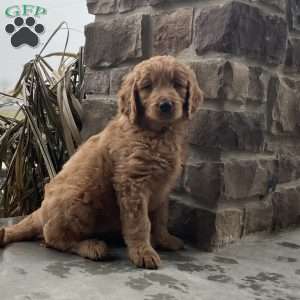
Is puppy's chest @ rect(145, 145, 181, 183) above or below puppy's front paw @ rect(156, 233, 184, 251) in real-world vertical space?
above

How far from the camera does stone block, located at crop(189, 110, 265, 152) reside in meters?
1.98

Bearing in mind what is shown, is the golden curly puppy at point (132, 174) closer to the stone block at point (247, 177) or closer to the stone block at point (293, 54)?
the stone block at point (247, 177)

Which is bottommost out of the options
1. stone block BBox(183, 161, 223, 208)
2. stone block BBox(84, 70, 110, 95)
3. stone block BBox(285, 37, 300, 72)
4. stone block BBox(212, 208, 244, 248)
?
stone block BBox(212, 208, 244, 248)

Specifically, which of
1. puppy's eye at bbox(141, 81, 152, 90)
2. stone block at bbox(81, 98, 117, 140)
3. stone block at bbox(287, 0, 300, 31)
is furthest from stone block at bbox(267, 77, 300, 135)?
stone block at bbox(81, 98, 117, 140)

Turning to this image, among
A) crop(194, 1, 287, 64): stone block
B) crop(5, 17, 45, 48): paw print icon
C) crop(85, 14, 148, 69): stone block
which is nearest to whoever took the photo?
crop(194, 1, 287, 64): stone block

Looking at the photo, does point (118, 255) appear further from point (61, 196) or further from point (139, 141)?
point (139, 141)

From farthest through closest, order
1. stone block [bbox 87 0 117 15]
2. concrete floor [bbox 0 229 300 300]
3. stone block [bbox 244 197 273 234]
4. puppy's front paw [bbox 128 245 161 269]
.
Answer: stone block [bbox 87 0 117 15], stone block [bbox 244 197 273 234], puppy's front paw [bbox 128 245 161 269], concrete floor [bbox 0 229 300 300]

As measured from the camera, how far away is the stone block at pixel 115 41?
7.47 ft

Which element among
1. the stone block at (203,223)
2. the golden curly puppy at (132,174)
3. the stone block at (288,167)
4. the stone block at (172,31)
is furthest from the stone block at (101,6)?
the stone block at (288,167)

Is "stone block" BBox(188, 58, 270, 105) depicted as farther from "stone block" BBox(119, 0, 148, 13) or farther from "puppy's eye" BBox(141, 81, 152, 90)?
"stone block" BBox(119, 0, 148, 13)

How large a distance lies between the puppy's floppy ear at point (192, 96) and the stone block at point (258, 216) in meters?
0.58

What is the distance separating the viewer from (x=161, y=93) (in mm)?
1801

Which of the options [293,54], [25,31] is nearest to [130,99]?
[293,54]

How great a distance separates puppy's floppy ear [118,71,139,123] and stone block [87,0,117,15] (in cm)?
71
